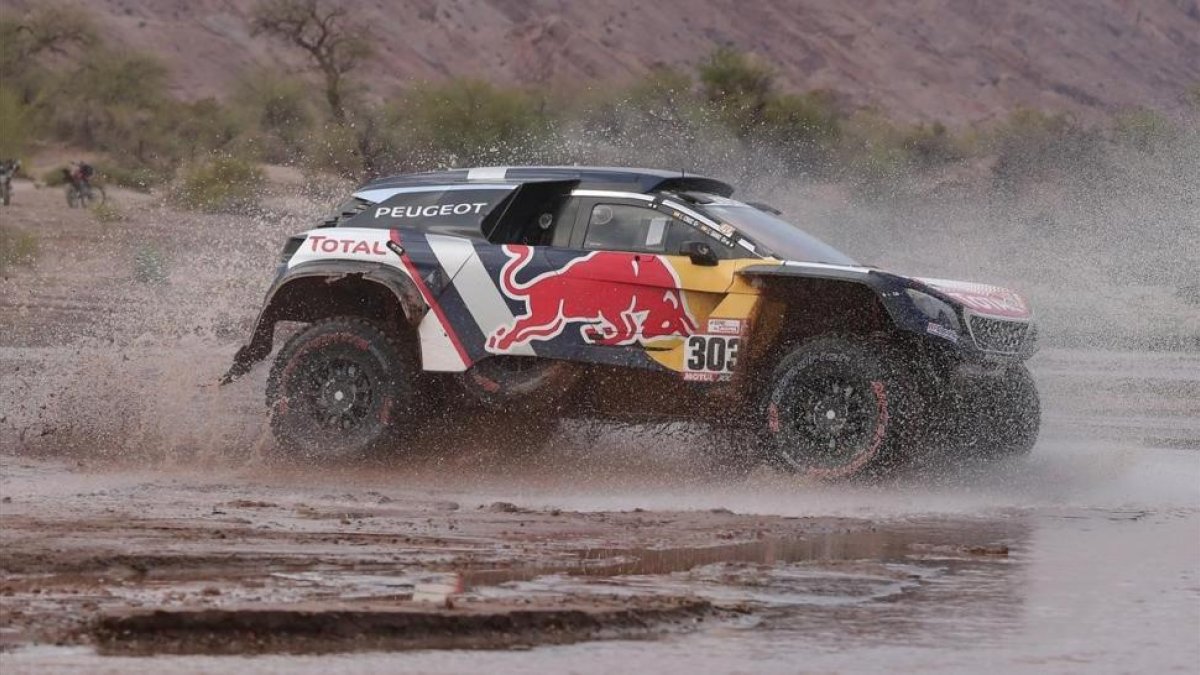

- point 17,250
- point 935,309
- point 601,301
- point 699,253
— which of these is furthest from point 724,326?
point 17,250

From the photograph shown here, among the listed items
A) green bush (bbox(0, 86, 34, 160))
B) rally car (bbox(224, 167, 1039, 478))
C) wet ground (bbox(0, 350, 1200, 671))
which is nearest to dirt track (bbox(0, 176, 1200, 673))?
wet ground (bbox(0, 350, 1200, 671))

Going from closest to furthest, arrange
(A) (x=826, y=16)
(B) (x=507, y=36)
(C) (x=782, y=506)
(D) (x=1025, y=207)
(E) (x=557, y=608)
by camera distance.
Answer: (E) (x=557, y=608)
(C) (x=782, y=506)
(D) (x=1025, y=207)
(B) (x=507, y=36)
(A) (x=826, y=16)

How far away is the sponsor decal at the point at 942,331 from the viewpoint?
10.1m

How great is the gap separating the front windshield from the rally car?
0.06ft

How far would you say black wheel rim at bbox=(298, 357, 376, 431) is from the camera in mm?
11094

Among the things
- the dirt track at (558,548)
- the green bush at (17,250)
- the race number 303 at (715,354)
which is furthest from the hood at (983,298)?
the green bush at (17,250)

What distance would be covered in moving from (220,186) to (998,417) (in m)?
21.7

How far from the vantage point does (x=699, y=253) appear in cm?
1035

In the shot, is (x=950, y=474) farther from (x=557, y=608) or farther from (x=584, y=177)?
(x=557, y=608)

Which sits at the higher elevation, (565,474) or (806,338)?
(806,338)

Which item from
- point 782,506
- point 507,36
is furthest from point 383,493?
point 507,36

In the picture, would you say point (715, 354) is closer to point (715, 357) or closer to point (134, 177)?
point (715, 357)

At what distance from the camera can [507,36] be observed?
68.4 metres

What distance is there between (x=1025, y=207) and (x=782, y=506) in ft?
84.3
